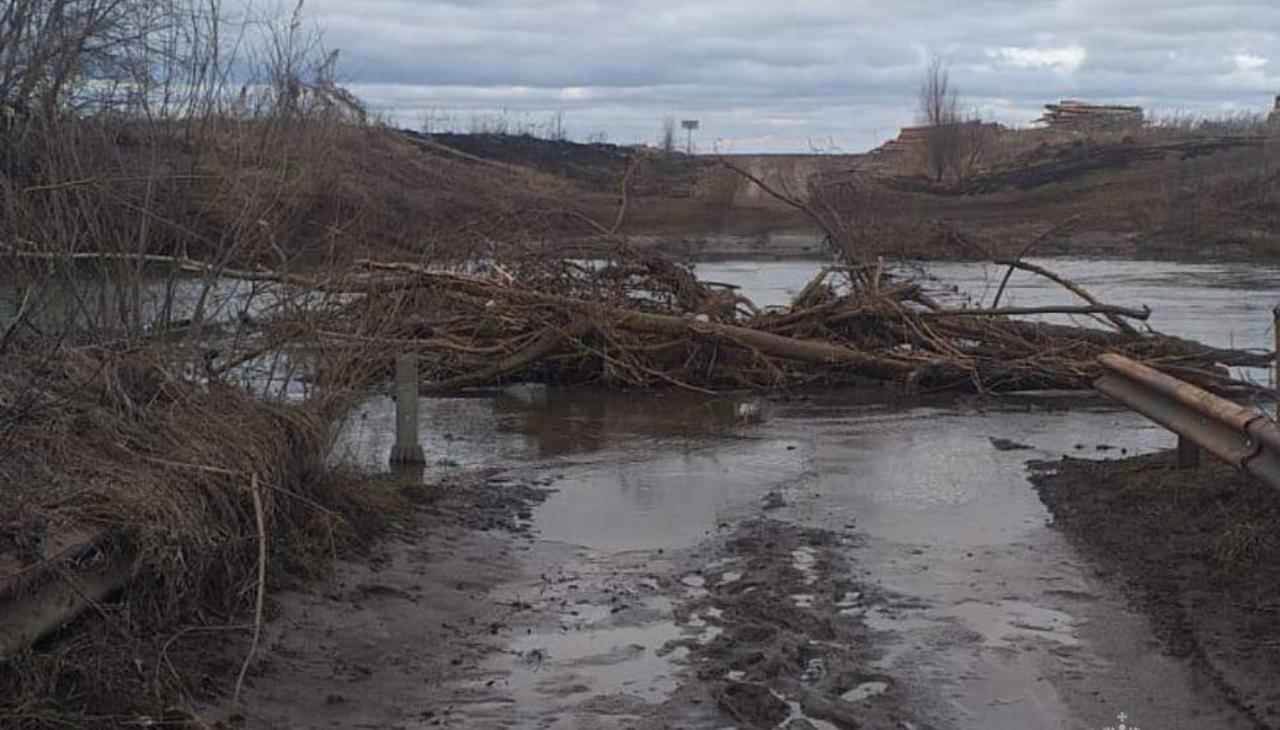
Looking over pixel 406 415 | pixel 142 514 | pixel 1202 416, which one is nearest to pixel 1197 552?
pixel 1202 416

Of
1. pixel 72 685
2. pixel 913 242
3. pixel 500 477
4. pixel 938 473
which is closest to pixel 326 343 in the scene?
pixel 500 477

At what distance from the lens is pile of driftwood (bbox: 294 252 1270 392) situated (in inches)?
675

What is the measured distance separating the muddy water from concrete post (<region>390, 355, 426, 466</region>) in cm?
23

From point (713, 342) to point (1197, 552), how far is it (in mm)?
9046

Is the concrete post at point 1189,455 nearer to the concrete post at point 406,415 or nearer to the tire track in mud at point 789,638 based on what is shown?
the tire track in mud at point 789,638

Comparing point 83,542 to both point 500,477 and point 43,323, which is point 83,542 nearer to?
point 43,323

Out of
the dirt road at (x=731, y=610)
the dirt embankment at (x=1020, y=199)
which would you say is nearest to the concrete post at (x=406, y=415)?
the dirt road at (x=731, y=610)

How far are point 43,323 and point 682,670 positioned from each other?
12.6ft

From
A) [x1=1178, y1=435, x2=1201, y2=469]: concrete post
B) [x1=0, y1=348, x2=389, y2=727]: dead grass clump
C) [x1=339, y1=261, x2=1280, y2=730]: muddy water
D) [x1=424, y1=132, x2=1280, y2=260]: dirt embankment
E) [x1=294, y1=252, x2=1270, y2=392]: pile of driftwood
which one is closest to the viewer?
[x1=0, y1=348, x2=389, y2=727]: dead grass clump

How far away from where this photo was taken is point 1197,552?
8703 millimetres

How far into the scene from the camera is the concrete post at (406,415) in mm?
11750

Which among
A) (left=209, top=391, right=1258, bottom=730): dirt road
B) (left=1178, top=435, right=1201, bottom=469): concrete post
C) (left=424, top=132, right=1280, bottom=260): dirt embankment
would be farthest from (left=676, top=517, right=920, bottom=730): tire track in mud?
(left=424, top=132, right=1280, bottom=260): dirt embankment

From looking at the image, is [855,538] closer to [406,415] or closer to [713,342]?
[406,415]

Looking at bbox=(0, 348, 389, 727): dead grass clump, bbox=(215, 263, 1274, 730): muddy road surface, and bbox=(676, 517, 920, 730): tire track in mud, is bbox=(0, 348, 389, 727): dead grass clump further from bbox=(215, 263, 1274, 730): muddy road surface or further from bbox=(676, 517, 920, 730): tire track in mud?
bbox=(676, 517, 920, 730): tire track in mud
